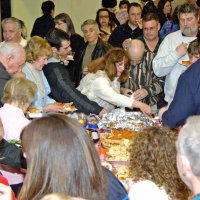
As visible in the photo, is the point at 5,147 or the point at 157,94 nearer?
the point at 5,147

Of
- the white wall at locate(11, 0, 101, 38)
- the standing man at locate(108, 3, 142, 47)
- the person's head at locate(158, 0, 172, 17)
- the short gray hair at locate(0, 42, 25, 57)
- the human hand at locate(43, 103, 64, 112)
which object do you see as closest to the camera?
the short gray hair at locate(0, 42, 25, 57)

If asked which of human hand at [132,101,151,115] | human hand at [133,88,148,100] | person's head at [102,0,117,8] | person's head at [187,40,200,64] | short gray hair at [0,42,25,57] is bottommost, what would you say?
human hand at [132,101,151,115]

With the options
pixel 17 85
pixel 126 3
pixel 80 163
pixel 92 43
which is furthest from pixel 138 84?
pixel 126 3

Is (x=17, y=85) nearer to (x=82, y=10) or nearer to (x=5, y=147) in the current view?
(x=5, y=147)

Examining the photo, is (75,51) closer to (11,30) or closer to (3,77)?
(11,30)

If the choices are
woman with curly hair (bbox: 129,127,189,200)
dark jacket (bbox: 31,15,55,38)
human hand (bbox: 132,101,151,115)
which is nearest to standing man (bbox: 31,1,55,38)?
dark jacket (bbox: 31,15,55,38)

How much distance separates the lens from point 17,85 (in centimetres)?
356

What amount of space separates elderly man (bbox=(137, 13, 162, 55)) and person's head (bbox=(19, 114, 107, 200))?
310cm

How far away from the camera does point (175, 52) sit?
14.8 feet

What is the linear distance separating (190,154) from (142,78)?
305 cm

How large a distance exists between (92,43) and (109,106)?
1175mm

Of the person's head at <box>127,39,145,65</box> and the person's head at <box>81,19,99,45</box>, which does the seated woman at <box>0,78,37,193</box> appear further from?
the person's head at <box>81,19,99,45</box>

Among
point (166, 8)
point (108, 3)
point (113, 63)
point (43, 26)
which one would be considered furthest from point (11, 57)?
point (166, 8)

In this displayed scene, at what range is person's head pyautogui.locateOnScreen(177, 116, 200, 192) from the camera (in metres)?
1.68
